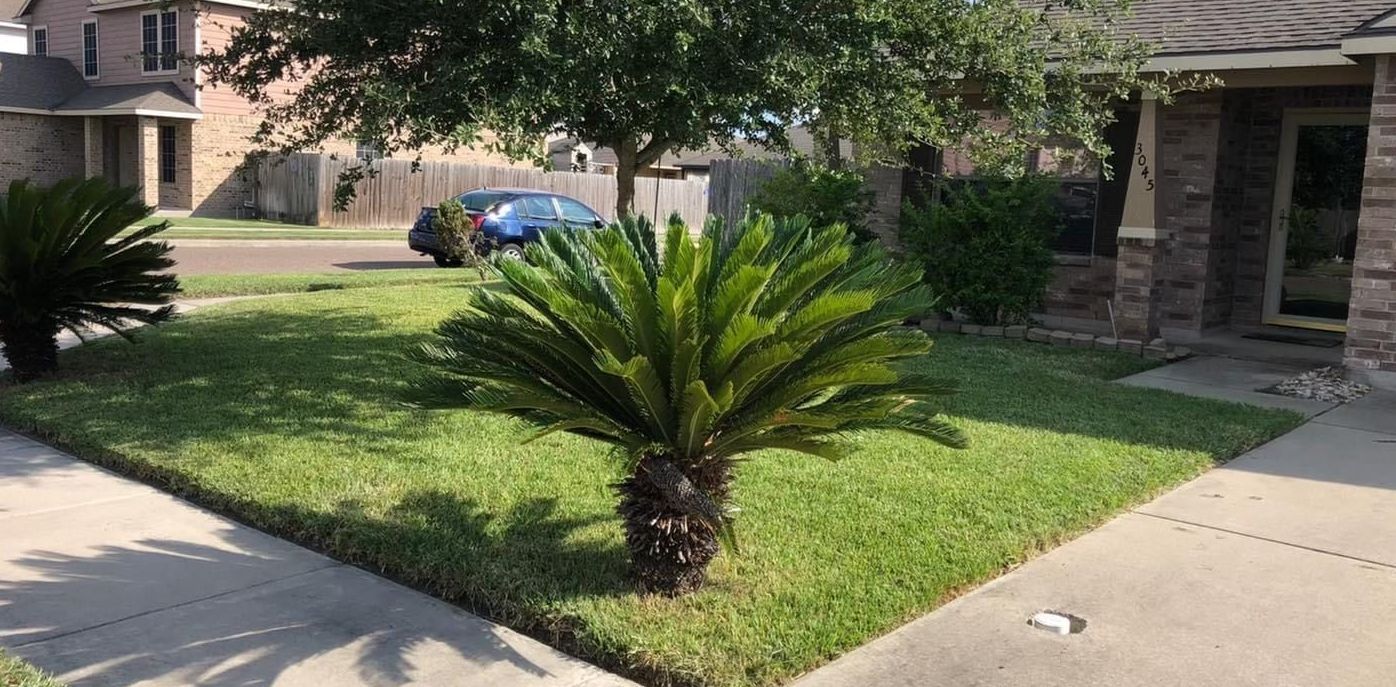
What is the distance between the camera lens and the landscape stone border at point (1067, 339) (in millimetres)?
11422

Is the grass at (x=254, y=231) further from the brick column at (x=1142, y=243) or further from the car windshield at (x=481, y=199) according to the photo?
the brick column at (x=1142, y=243)

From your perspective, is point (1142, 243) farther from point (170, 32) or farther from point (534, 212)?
point (170, 32)

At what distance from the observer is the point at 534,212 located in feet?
70.6

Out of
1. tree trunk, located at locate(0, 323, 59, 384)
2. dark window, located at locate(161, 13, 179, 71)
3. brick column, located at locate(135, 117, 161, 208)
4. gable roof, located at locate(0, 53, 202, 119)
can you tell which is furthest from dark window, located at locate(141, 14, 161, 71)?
tree trunk, located at locate(0, 323, 59, 384)

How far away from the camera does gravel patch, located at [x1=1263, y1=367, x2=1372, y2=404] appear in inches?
373

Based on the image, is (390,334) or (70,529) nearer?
(70,529)

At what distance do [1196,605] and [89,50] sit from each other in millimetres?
35915

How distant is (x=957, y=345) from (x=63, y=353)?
8.45 meters

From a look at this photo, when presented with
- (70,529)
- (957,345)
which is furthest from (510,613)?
(957,345)

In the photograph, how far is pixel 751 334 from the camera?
4.05 meters

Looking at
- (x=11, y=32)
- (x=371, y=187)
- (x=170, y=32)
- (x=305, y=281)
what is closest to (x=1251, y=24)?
(x=305, y=281)

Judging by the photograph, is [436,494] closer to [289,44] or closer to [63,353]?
[289,44]

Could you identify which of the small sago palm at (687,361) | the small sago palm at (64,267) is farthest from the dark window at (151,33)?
the small sago palm at (687,361)

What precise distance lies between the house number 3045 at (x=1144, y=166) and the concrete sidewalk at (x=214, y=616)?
9107mm
